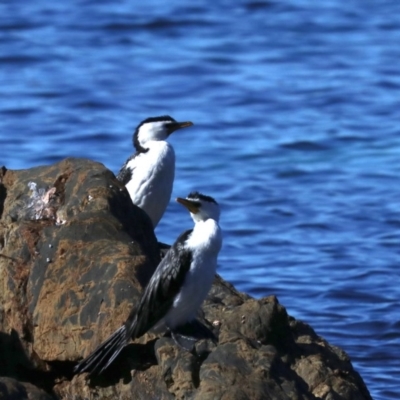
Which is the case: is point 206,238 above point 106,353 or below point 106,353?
above

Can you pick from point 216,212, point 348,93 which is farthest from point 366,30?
point 216,212

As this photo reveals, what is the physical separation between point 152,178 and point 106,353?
2989mm

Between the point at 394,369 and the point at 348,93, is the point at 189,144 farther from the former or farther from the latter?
the point at 394,369

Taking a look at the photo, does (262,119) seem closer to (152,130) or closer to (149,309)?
(152,130)

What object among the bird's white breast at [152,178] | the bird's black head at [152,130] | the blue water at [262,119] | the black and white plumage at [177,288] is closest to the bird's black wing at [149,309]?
the black and white plumage at [177,288]

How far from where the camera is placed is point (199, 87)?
866 inches

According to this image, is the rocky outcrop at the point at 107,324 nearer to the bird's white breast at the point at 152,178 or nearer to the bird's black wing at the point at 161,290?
the bird's black wing at the point at 161,290

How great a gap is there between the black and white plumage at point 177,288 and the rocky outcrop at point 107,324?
16 cm

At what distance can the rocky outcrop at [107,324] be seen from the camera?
674 cm

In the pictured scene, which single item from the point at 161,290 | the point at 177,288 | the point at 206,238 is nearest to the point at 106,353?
→ the point at 161,290

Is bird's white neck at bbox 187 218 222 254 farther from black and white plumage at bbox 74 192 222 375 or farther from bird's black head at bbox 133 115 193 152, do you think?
bird's black head at bbox 133 115 193 152

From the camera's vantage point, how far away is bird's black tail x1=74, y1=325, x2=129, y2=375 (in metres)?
7.01

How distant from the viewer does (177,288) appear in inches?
289

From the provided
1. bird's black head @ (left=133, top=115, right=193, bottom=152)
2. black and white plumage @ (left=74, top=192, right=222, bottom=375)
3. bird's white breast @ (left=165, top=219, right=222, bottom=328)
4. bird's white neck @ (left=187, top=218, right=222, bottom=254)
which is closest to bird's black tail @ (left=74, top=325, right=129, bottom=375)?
black and white plumage @ (left=74, top=192, right=222, bottom=375)
